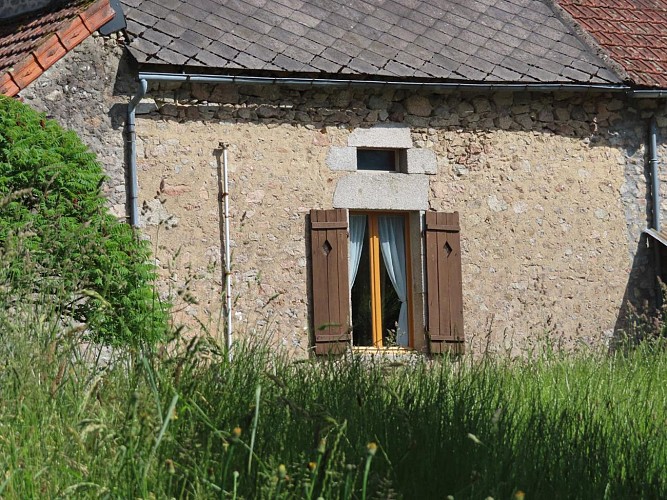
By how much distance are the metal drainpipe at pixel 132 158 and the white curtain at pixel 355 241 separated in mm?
2187

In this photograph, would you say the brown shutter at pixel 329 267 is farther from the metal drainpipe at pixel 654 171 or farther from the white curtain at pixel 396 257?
the metal drainpipe at pixel 654 171

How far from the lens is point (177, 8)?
32.8ft

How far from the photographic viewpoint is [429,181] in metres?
10.3

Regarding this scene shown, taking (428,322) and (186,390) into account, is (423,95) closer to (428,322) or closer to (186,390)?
(428,322)

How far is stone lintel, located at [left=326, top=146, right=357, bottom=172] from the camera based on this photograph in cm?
994

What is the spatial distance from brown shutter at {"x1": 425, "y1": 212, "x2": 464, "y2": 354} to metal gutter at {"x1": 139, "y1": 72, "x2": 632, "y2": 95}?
1.24 m

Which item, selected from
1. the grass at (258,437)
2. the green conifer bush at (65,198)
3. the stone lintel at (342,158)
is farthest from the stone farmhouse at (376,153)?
the grass at (258,437)

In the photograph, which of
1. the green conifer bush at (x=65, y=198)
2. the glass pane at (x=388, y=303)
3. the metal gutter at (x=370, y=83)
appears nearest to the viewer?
the green conifer bush at (x=65, y=198)

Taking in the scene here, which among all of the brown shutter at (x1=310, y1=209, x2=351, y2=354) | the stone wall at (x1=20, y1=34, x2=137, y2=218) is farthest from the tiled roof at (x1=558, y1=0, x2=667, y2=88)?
the stone wall at (x1=20, y1=34, x2=137, y2=218)

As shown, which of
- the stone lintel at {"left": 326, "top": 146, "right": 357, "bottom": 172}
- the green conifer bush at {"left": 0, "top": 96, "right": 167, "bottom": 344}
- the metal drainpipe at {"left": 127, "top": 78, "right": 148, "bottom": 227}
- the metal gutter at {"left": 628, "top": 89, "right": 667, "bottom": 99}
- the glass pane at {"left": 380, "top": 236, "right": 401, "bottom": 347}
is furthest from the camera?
the metal gutter at {"left": 628, "top": 89, "right": 667, "bottom": 99}

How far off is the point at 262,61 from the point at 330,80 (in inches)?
25.6

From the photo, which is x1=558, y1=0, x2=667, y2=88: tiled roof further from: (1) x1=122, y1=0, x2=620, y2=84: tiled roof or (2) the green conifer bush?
(2) the green conifer bush

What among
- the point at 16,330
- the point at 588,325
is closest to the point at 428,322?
the point at 588,325

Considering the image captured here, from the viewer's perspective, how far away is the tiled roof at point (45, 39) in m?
8.59
